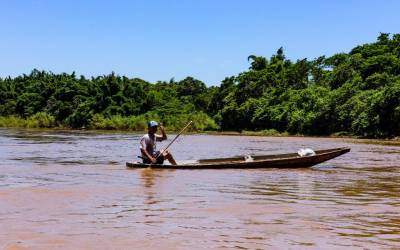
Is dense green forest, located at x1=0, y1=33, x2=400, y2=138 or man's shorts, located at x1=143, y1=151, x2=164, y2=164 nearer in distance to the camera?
man's shorts, located at x1=143, y1=151, x2=164, y2=164

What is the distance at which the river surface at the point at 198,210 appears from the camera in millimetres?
5215

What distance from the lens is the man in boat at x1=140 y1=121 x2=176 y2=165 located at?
12.9 metres

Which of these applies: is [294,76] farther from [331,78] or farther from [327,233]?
[327,233]

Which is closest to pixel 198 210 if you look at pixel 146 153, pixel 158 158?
pixel 146 153

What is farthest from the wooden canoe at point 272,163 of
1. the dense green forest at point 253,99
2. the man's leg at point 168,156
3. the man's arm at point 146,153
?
the dense green forest at point 253,99

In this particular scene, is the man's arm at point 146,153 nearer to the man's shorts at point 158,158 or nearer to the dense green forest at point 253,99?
the man's shorts at point 158,158

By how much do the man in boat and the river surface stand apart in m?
0.65

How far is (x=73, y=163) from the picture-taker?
607 inches

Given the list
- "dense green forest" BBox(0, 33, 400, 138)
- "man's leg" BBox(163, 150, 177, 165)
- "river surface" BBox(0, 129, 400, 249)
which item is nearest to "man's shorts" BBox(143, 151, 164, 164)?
"man's leg" BBox(163, 150, 177, 165)

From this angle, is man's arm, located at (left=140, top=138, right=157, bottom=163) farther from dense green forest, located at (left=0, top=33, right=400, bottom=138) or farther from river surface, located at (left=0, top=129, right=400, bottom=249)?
dense green forest, located at (left=0, top=33, right=400, bottom=138)

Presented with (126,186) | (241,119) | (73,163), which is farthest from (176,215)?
(241,119)

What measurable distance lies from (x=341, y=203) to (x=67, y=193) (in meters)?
4.21

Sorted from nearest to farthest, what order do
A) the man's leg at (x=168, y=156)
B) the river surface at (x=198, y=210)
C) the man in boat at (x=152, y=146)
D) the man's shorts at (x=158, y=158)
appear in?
the river surface at (x=198, y=210)
the man in boat at (x=152, y=146)
the man's shorts at (x=158, y=158)
the man's leg at (x=168, y=156)

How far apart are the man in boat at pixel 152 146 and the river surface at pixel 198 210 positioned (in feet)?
2.13
